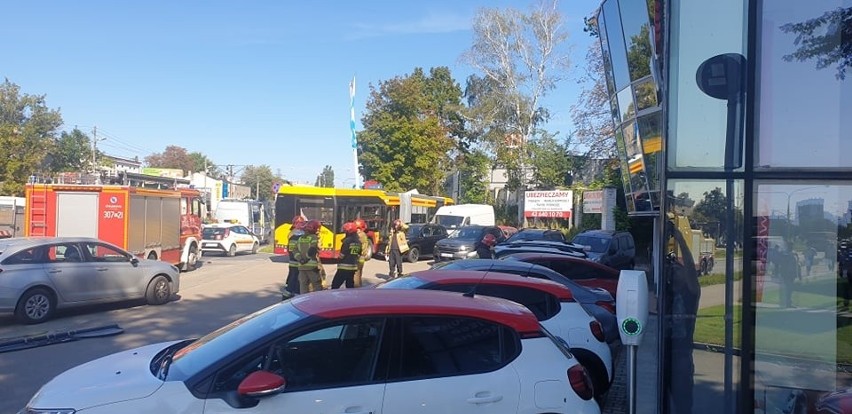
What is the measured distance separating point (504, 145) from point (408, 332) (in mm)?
45658

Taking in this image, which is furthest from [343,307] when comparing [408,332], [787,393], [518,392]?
[787,393]

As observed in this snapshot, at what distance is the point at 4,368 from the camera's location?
820 cm

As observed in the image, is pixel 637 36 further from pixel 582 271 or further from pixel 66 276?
pixel 66 276

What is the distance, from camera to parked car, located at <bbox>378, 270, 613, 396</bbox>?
679 centimetres

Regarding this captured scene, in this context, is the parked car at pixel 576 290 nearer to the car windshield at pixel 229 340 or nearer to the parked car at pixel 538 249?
the car windshield at pixel 229 340

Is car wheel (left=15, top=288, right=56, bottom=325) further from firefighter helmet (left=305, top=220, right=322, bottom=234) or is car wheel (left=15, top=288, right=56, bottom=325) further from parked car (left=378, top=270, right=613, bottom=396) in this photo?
Answer: parked car (left=378, top=270, right=613, bottom=396)

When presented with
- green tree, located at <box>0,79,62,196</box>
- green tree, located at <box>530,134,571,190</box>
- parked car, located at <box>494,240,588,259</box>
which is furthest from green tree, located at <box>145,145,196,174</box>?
parked car, located at <box>494,240,588,259</box>

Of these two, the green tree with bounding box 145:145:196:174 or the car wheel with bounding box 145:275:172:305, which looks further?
the green tree with bounding box 145:145:196:174

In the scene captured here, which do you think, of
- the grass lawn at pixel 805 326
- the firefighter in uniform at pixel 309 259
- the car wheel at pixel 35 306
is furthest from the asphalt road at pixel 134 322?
the grass lawn at pixel 805 326

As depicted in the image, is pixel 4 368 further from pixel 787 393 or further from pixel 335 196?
pixel 335 196

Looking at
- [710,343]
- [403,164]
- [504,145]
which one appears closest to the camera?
[710,343]

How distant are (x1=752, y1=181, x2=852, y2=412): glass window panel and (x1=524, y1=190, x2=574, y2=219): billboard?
3181 centimetres

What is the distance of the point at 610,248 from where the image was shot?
1859 cm

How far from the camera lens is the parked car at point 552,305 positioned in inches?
267
